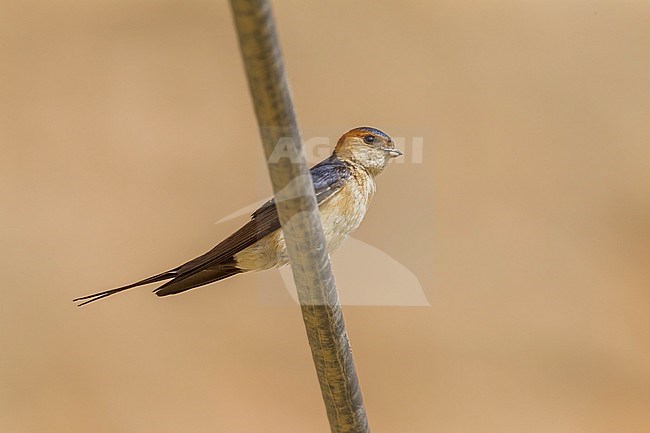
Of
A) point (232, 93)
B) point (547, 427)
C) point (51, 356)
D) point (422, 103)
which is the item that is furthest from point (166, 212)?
point (547, 427)

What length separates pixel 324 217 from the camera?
1.03 metres

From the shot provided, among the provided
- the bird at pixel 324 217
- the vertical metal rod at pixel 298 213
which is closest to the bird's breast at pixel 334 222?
the bird at pixel 324 217

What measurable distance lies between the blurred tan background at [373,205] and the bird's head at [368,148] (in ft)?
0.20

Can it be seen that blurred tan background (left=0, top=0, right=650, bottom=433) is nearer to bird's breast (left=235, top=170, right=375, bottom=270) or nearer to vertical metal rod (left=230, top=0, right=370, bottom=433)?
bird's breast (left=235, top=170, right=375, bottom=270)

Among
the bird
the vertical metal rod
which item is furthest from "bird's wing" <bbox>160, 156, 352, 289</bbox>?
the vertical metal rod

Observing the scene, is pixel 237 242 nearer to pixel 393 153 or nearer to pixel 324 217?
pixel 324 217

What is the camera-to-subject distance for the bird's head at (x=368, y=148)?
3.53 feet

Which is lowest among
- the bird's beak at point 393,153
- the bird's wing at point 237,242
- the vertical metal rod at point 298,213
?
the vertical metal rod at point 298,213

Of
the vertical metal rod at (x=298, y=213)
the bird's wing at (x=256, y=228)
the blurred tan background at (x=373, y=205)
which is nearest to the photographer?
the vertical metal rod at (x=298, y=213)

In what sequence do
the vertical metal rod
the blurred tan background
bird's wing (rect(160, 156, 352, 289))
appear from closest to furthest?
the vertical metal rod
bird's wing (rect(160, 156, 352, 289))
the blurred tan background

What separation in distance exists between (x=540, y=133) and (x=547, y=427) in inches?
23.4

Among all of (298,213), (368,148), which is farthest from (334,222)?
(298,213)

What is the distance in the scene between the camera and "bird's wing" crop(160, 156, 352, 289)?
3.33ft

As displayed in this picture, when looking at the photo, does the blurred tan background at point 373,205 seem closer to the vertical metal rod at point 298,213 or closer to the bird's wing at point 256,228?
the bird's wing at point 256,228
